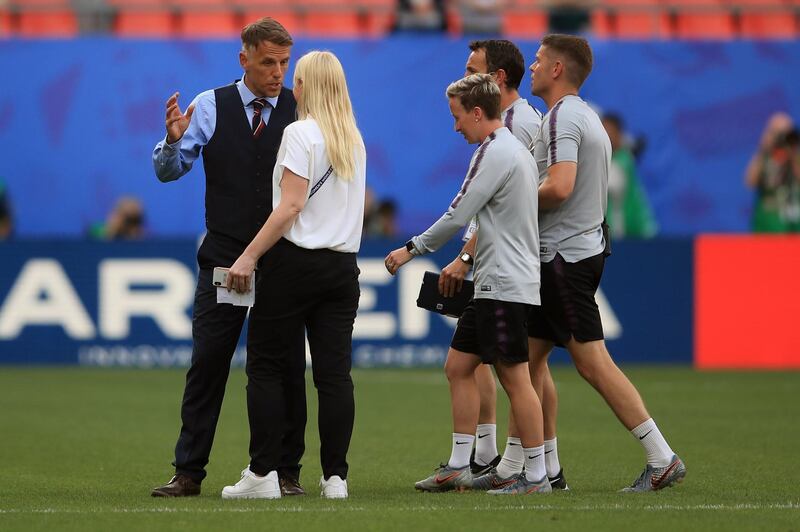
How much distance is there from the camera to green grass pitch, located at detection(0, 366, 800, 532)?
6.33 metres

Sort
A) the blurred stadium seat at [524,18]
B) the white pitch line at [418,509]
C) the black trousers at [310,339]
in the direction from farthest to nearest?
1. the blurred stadium seat at [524,18]
2. the black trousers at [310,339]
3. the white pitch line at [418,509]

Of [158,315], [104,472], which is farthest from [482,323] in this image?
[158,315]

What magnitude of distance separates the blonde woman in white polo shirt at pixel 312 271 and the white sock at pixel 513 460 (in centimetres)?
87

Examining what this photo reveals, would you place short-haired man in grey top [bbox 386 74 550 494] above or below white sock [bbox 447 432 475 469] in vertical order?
above

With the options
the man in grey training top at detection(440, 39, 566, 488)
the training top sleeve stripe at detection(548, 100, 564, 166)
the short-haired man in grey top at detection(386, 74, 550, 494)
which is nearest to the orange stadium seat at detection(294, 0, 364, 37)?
the man in grey training top at detection(440, 39, 566, 488)

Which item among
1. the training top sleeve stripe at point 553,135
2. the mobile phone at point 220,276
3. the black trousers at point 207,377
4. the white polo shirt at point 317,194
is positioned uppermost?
the training top sleeve stripe at point 553,135

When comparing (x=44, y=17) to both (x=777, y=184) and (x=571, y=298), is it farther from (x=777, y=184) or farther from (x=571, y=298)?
(x=571, y=298)

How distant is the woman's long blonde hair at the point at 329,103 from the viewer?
6.74 meters

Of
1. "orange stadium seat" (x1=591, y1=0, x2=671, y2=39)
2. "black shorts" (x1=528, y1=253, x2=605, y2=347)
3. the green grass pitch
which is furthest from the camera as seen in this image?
"orange stadium seat" (x1=591, y1=0, x2=671, y2=39)

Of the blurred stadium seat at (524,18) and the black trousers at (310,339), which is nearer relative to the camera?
the black trousers at (310,339)

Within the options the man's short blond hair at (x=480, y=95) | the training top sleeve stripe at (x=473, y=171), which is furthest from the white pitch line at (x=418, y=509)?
the man's short blond hair at (x=480, y=95)

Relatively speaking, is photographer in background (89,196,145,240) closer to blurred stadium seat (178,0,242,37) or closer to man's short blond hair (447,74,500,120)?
blurred stadium seat (178,0,242,37)

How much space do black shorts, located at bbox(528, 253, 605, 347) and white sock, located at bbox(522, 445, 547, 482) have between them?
1.92 ft

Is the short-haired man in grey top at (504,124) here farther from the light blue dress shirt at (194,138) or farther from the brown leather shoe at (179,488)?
the brown leather shoe at (179,488)
